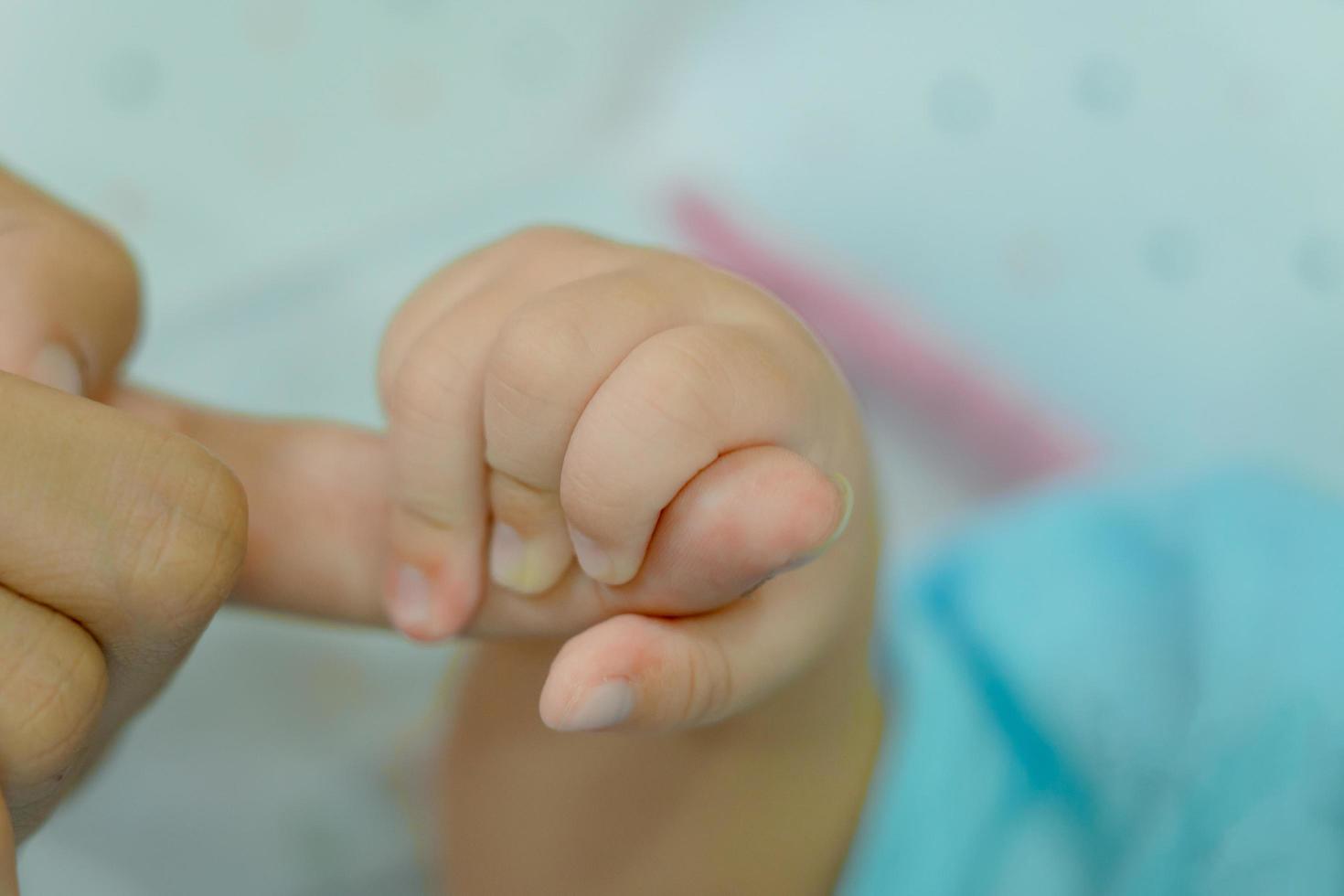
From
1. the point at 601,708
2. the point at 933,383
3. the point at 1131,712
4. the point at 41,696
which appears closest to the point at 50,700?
the point at 41,696

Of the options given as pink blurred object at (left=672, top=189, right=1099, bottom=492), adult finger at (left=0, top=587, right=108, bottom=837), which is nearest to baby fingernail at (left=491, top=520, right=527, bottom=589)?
adult finger at (left=0, top=587, right=108, bottom=837)

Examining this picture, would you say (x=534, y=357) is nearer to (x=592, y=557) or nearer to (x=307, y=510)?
(x=592, y=557)

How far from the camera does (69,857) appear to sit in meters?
0.63

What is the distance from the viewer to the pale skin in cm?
36

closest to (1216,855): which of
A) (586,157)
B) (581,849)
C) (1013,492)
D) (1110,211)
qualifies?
(581,849)

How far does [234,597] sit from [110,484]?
18 centimetres

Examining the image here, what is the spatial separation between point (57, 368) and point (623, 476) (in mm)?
196

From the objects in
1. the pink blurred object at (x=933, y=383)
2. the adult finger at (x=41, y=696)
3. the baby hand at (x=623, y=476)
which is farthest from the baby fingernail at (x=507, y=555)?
the pink blurred object at (x=933, y=383)

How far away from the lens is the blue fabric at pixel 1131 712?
1.73ft

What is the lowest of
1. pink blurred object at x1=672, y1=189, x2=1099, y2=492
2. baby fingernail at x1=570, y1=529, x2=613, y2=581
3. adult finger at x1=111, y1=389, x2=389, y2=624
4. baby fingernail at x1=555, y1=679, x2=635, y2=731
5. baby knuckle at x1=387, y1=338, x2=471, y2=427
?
pink blurred object at x1=672, y1=189, x2=1099, y2=492

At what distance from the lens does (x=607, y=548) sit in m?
0.37

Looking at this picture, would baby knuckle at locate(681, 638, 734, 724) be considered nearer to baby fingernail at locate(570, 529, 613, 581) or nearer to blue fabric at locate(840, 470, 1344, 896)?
baby fingernail at locate(570, 529, 613, 581)

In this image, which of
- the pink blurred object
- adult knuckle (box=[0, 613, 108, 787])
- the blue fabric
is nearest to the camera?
adult knuckle (box=[0, 613, 108, 787])

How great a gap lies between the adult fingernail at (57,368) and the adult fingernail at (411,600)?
0.12 meters
